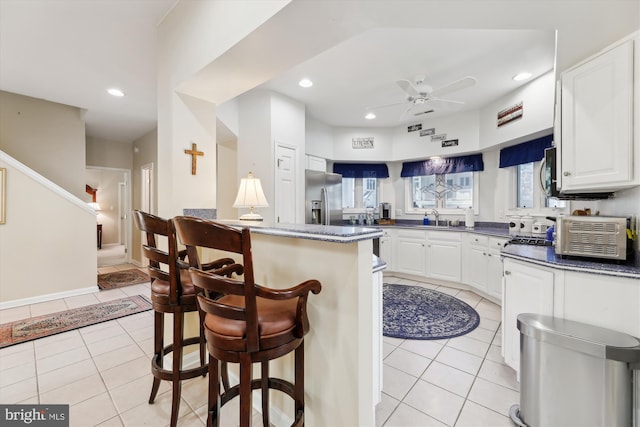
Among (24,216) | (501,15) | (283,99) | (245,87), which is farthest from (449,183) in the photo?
(24,216)

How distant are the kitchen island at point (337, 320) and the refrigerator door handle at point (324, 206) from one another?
2715mm

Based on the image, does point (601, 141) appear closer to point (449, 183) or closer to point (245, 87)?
point (245, 87)

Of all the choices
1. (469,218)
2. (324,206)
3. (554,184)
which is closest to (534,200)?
(469,218)

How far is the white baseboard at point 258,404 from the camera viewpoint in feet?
4.98

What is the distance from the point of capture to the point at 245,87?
2.10 m

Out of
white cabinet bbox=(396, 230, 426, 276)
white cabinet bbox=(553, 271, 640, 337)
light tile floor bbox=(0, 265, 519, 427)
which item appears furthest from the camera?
white cabinet bbox=(396, 230, 426, 276)

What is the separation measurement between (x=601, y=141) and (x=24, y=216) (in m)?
5.87

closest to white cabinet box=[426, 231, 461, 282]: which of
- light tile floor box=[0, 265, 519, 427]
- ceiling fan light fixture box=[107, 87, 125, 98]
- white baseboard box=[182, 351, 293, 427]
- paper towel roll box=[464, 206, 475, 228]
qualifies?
paper towel roll box=[464, 206, 475, 228]

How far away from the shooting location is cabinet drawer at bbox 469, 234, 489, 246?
3.63m

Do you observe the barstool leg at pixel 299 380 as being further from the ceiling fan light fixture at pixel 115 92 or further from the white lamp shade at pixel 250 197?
the ceiling fan light fixture at pixel 115 92

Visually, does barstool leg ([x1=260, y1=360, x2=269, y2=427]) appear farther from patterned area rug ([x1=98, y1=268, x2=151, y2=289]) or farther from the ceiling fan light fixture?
patterned area rug ([x1=98, y1=268, x2=151, y2=289])

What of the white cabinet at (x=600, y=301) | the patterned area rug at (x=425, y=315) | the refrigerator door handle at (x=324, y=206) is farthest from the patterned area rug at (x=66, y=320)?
the white cabinet at (x=600, y=301)

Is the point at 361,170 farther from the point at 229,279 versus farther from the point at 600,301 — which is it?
the point at 229,279

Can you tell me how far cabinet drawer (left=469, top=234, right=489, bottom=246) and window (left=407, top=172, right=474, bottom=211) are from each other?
1.02 meters
